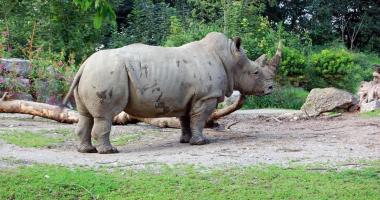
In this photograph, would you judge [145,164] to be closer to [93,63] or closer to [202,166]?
[202,166]

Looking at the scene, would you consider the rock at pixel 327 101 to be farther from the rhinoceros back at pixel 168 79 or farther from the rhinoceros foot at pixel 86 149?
the rhinoceros foot at pixel 86 149

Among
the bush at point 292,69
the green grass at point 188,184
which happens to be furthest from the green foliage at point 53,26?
the green grass at point 188,184

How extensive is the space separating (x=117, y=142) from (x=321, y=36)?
74.2ft

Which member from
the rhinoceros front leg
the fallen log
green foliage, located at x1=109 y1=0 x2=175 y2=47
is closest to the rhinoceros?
the rhinoceros front leg

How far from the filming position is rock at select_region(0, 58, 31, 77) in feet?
48.2

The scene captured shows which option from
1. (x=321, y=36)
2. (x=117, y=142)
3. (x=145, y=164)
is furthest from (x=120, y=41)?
(x=145, y=164)

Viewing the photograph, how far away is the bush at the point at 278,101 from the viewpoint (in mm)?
17172

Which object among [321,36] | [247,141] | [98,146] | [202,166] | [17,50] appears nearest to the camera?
[202,166]

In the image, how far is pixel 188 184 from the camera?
6320 mm

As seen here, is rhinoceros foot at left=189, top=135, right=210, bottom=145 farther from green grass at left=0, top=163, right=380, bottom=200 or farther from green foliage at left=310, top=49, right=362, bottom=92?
green foliage at left=310, top=49, right=362, bottom=92

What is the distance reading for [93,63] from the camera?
27.3 feet

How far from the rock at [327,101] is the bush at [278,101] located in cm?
345

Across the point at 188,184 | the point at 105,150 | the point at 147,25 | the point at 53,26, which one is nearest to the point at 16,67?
the point at 53,26

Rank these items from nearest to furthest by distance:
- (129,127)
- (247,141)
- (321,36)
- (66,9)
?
1. (247,141)
2. (129,127)
3. (66,9)
4. (321,36)
